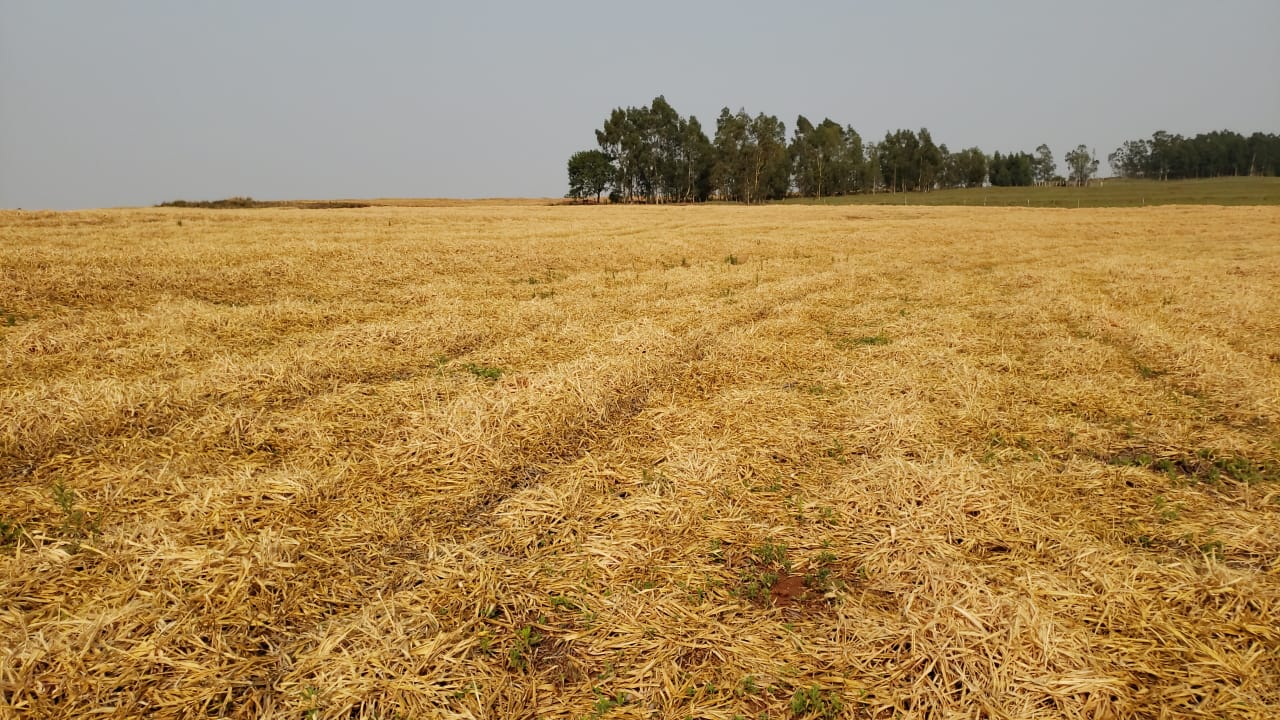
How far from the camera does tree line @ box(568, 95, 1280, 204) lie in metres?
104

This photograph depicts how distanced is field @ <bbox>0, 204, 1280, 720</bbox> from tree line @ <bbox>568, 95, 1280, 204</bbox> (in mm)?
98760

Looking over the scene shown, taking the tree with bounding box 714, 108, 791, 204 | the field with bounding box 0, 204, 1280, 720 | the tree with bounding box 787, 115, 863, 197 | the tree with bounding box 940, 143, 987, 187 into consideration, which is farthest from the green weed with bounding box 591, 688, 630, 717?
the tree with bounding box 940, 143, 987, 187

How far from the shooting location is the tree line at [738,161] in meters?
104

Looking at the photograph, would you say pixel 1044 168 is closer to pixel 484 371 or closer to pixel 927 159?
pixel 927 159

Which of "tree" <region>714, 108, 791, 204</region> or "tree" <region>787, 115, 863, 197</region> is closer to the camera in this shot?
"tree" <region>714, 108, 791, 204</region>

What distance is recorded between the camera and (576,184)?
392ft

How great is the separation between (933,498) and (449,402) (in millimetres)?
5470

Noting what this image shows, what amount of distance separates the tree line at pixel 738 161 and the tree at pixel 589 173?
200 mm

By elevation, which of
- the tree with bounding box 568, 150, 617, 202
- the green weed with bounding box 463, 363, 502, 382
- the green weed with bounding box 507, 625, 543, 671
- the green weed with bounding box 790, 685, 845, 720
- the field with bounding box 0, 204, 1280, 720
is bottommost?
the green weed with bounding box 790, 685, 845, 720

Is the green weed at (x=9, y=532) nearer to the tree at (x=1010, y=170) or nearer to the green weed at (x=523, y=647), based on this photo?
the green weed at (x=523, y=647)

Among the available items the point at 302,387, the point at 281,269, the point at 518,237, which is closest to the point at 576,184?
the point at 518,237

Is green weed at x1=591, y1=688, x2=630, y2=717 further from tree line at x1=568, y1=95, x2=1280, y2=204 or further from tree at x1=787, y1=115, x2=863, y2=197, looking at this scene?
tree at x1=787, y1=115, x2=863, y2=197

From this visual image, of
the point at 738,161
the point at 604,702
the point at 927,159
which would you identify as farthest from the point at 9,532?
the point at 927,159

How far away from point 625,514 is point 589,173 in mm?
118140
